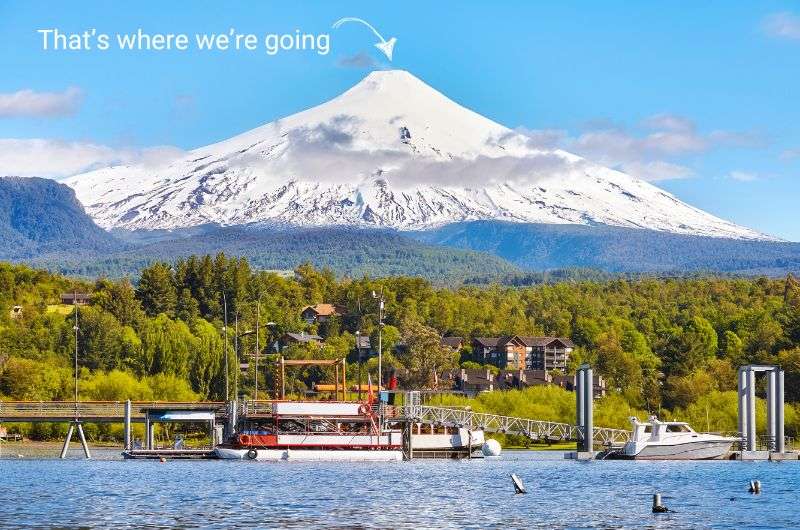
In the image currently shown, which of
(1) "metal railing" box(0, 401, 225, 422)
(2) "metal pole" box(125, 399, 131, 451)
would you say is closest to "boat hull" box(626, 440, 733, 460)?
(1) "metal railing" box(0, 401, 225, 422)

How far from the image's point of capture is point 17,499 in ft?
191

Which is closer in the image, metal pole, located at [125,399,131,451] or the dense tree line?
metal pole, located at [125,399,131,451]

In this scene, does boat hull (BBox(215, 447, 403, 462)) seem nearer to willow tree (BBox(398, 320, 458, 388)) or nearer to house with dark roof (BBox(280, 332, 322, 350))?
willow tree (BBox(398, 320, 458, 388))

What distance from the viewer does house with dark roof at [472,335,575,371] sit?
643ft

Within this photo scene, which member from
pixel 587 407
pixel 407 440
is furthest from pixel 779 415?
pixel 407 440

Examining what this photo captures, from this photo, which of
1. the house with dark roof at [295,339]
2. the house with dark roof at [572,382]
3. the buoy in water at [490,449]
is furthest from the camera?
the house with dark roof at [295,339]

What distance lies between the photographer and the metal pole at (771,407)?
92.4 m

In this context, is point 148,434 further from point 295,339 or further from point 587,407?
point 295,339

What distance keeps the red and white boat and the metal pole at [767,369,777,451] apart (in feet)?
68.2

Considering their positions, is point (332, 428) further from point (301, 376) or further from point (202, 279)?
point (202, 279)

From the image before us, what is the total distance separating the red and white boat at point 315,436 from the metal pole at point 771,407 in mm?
20793

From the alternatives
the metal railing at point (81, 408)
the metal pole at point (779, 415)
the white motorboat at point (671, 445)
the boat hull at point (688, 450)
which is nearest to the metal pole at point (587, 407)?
the white motorboat at point (671, 445)

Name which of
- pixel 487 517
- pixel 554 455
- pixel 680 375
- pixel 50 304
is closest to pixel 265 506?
pixel 487 517

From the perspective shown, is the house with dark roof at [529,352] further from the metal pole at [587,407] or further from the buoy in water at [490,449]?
the metal pole at [587,407]
